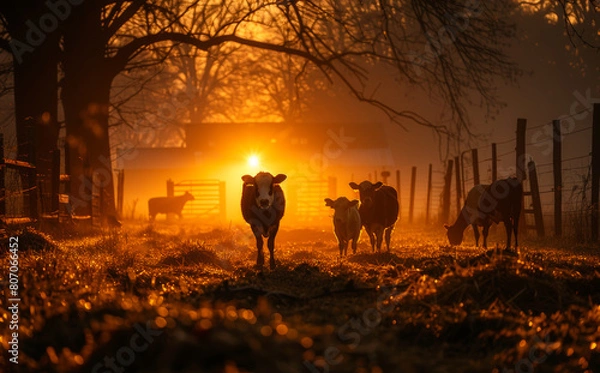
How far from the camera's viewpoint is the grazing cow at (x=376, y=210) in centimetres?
1612

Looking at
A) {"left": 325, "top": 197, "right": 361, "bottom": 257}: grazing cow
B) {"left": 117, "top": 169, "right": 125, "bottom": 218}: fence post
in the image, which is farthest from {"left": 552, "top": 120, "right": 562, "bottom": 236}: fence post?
{"left": 117, "top": 169, "right": 125, "bottom": 218}: fence post

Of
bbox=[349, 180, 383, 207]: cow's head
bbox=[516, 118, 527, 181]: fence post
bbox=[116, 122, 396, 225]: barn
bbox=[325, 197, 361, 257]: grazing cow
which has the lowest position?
bbox=[325, 197, 361, 257]: grazing cow

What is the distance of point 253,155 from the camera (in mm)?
65688

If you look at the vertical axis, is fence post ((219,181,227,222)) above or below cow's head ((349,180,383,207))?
below

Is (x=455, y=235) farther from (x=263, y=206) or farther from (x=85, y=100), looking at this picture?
(x=85, y=100)

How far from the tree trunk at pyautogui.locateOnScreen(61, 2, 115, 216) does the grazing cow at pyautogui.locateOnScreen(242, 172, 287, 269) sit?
796 cm

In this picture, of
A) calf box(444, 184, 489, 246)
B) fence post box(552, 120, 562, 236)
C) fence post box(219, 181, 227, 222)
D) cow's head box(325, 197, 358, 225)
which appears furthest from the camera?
fence post box(219, 181, 227, 222)

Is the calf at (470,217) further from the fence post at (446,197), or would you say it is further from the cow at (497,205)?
the fence post at (446,197)

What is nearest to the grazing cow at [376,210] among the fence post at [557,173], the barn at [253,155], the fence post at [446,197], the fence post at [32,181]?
the fence post at [557,173]

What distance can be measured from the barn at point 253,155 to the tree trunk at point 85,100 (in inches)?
1559

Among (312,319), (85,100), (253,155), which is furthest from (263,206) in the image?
(253,155)

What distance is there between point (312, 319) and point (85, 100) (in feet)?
53.7

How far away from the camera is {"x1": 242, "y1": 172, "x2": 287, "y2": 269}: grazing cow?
13.3m

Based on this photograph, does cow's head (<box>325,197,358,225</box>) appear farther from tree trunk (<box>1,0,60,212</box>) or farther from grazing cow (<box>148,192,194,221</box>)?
grazing cow (<box>148,192,194,221</box>)
